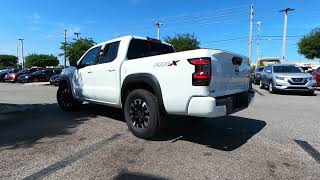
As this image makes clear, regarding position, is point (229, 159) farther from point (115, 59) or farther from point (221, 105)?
point (115, 59)

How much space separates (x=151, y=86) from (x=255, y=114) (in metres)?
4.41

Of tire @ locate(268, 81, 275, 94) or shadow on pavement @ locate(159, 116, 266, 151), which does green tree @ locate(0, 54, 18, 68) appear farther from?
shadow on pavement @ locate(159, 116, 266, 151)

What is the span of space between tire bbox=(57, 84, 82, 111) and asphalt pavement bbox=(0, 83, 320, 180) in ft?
3.50

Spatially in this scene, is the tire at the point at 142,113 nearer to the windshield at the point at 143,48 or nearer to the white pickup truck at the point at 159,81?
the white pickup truck at the point at 159,81

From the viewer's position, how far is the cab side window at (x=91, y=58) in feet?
26.4

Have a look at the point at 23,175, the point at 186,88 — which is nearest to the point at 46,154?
the point at 23,175

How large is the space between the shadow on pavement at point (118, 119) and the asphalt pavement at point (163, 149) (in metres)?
0.02

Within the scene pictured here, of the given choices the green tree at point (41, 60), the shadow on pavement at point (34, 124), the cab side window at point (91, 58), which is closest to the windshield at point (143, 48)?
the cab side window at point (91, 58)

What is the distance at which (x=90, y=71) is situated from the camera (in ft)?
26.2

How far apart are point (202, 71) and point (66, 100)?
562cm

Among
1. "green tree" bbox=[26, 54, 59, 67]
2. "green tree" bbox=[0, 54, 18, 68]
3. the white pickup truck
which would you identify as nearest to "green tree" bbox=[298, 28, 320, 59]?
the white pickup truck

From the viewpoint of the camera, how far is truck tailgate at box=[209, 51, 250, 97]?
17.5 ft

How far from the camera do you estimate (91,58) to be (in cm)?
825

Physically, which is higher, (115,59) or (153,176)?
(115,59)
